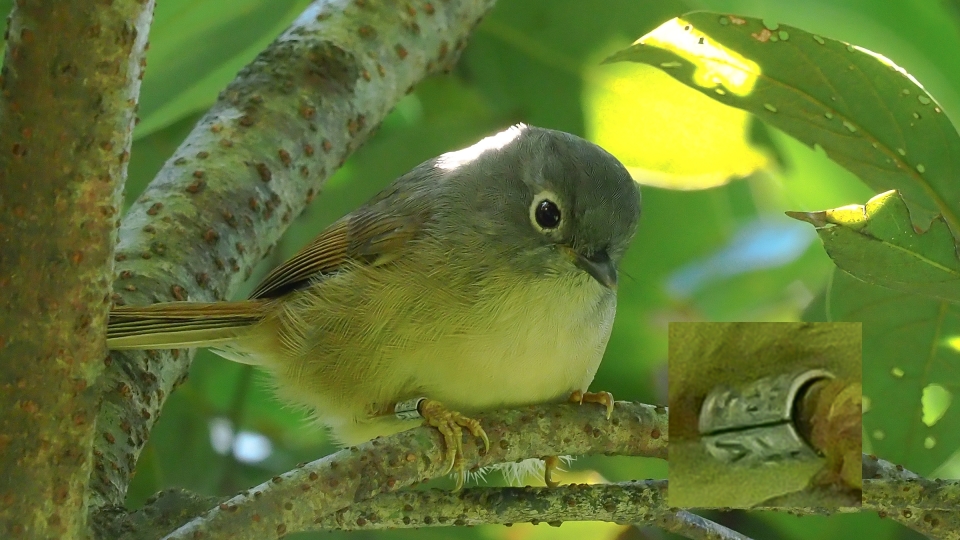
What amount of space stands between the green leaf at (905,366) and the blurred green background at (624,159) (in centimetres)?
49


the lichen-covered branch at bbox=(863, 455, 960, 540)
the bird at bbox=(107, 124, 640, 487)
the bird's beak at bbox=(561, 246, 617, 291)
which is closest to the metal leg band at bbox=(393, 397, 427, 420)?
the bird at bbox=(107, 124, 640, 487)

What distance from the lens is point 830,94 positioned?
1424 mm

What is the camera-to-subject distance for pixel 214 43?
1.98 m

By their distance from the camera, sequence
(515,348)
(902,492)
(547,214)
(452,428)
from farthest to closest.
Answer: (547,214)
(515,348)
(452,428)
(902,492)

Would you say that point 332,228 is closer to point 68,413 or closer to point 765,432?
point 68,413

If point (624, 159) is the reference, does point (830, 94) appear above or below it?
below

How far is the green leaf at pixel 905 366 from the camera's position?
4.84 ft

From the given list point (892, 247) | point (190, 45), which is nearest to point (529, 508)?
point (892, 247)

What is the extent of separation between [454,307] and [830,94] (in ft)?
2.30

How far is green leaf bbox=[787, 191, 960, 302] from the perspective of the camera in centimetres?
112

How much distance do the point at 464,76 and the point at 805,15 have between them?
0.91 metres

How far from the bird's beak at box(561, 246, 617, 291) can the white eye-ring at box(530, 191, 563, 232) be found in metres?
0.06

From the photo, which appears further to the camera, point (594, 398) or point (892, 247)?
point (594, 398)

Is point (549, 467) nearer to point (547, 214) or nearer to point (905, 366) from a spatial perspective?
point (547, 214)
